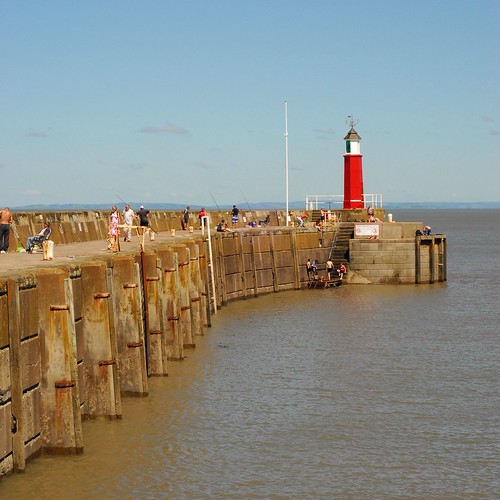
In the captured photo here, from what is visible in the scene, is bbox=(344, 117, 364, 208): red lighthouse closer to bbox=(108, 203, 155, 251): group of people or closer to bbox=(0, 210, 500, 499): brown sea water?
bbox=(108, 203, 155, 251): group of people

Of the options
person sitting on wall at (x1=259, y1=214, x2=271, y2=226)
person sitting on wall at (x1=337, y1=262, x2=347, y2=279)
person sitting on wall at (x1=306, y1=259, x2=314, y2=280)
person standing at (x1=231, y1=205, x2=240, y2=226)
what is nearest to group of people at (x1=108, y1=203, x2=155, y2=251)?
person sitting on wall at (x1=306, y1=259, x2=314, y2=280)

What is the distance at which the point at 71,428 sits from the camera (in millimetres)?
19328

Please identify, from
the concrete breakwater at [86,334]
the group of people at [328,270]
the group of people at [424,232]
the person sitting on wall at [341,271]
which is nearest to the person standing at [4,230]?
the concrete breakwater at [86,334]

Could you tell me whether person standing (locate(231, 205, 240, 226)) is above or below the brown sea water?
above

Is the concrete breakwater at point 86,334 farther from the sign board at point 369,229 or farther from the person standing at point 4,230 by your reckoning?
the sign board at point 369,229

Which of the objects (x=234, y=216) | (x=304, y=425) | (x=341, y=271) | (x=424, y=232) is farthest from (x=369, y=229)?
(x=304, y=425)

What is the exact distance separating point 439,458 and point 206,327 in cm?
2095

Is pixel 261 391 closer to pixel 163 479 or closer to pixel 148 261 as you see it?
pixel 148 261

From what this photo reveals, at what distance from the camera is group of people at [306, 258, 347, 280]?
59656 mm

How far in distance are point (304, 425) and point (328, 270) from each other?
36.6 m

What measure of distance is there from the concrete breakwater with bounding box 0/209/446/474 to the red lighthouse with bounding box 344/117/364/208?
1102 inches

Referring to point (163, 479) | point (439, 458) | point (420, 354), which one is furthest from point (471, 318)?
point (163, 479)

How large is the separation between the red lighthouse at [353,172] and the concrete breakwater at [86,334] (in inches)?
1102

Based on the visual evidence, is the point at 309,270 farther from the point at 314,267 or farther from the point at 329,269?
the point at 329,269
